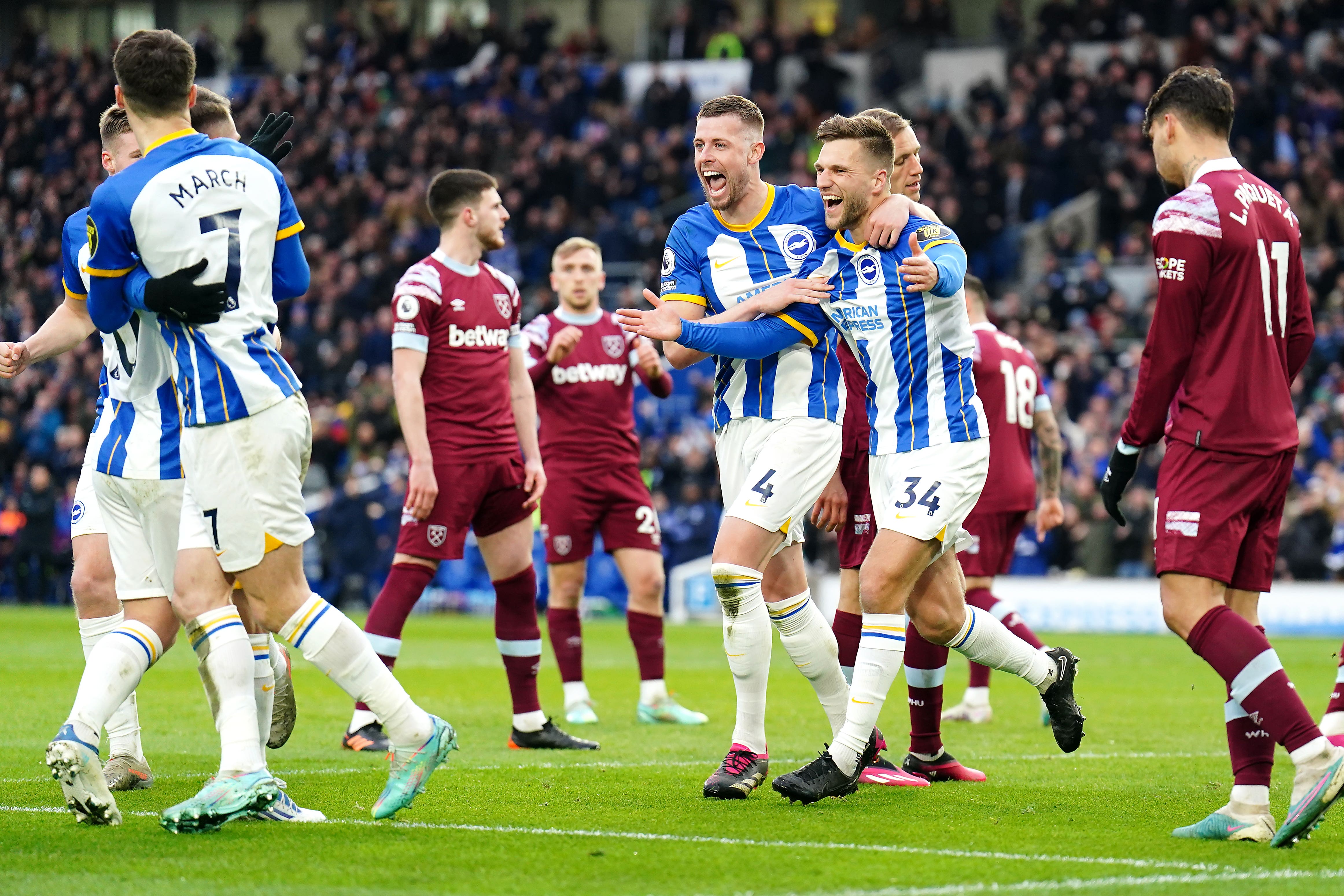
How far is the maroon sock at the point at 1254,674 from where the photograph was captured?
526cm

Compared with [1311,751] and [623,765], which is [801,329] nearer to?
[623,765]

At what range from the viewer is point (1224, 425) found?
546cm

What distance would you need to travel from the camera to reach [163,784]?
22.1ft

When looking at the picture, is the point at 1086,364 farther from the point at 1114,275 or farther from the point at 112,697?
the point at 112,697

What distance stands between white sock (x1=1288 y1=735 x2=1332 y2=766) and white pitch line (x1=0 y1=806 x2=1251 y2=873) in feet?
1.56

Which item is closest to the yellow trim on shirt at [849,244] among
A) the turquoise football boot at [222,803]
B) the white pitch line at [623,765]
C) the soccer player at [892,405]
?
the soccer player at [892,405]

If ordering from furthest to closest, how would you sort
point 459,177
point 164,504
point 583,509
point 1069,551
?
1. point 1069,551
2. point 583,509
3. point 459,177
4. point 164,504

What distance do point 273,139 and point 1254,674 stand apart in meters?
4.09

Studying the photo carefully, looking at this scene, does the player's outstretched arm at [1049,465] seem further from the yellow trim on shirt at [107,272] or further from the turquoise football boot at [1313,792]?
the yellow trim on shirt at [107,272]

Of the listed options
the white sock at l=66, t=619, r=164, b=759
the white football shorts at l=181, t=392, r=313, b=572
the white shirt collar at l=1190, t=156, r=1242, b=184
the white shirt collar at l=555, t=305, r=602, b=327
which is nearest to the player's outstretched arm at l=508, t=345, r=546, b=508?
the white shirt collar at l=555, t=305, r=602, b=327

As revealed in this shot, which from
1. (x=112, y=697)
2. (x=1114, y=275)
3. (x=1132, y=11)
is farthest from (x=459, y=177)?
(x=1132, y=11)

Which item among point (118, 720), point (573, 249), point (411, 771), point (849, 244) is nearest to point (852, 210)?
point (849, 244)

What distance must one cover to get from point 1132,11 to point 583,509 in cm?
2172

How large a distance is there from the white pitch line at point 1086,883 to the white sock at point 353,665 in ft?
5.43
